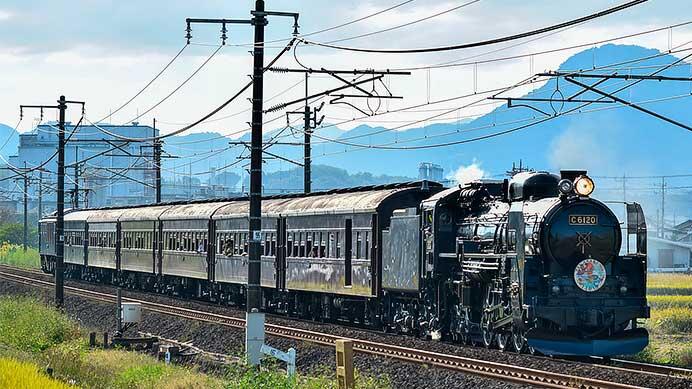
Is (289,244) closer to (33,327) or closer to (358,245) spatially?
(358,245)

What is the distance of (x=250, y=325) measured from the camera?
2506cm

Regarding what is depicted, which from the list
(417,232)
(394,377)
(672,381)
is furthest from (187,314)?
(672,381)

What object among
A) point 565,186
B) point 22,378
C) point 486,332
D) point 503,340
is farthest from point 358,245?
point 22,378

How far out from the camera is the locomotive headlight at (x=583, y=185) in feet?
76.6

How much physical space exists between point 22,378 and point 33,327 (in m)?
13.9

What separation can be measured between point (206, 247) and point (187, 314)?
7049 mm

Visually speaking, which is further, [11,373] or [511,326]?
[511,326]

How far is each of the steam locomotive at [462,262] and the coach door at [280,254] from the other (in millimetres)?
62

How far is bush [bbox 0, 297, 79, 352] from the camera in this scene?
3278 cm

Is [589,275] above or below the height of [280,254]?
below

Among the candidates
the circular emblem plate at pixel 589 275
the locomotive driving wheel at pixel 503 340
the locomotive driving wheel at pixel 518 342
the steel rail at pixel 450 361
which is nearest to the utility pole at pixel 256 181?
the steel rail at pixel 450 361

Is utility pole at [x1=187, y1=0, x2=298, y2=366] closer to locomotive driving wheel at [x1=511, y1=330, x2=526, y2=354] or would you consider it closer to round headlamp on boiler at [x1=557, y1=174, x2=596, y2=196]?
locomotive driving wheel at [x1=511, y1=330, x2=526, y2=354]

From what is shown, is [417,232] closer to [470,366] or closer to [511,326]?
[511,326]

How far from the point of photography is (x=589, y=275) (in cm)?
2317
